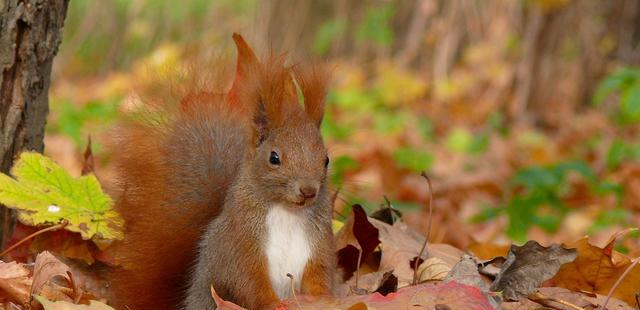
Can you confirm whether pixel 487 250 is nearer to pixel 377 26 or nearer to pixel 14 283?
pixel 14 283

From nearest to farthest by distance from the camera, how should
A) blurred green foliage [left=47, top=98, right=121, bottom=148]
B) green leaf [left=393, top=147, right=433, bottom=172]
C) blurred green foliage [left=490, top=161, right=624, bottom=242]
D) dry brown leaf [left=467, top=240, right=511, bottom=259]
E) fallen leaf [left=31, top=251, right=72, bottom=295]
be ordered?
fallen leaf [left=31, top=251, right=72, bottom=295] < dry brown leaf [left=467, top=240, right=511, bottom=259] < blurred green foliage [left=490, top=161, right=624, bottom=242] < blurred green foliage [left=47, top=98, right=121, bottom=148] < green leaf [left=393, top=147, right=433, bottom=172]

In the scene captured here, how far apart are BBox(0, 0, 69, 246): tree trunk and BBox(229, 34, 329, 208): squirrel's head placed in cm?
63

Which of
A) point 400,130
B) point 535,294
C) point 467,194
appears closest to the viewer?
point 535,294

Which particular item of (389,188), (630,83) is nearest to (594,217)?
(630,83)

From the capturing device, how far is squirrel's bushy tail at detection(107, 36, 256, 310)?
2.35 m

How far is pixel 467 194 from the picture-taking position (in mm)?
6094

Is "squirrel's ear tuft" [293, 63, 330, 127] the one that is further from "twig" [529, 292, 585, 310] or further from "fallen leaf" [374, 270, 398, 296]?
"twig" [529, 292, 585, 310]

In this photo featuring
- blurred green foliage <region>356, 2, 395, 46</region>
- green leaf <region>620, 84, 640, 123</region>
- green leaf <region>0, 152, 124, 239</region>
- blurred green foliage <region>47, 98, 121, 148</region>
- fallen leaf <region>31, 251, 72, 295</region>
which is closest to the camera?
fallen leaf <region>31, 251, 72, 295</region>

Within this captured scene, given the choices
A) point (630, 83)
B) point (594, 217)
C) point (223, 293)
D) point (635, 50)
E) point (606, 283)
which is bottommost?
point (223, 293)

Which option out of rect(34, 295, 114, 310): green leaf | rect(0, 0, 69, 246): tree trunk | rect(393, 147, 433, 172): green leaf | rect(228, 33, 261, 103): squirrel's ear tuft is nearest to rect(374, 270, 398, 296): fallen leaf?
rect(228, 33, 261, 103): squirrel's ear tuft

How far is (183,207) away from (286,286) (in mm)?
332

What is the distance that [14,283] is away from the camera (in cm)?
209

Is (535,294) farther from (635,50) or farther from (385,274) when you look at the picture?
(635,50)

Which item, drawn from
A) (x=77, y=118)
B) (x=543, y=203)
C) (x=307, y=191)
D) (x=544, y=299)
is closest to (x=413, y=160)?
(x=543, y=203)
